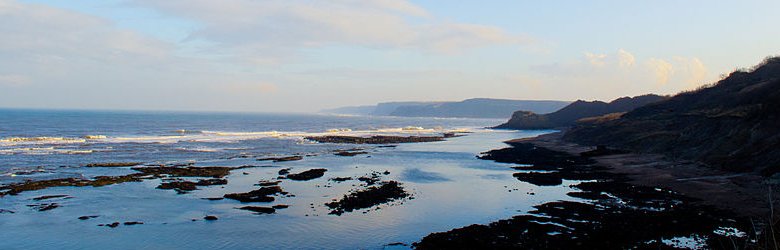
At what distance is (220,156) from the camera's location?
61.4 metres

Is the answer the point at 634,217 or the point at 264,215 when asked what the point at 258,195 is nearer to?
the point at 264,215

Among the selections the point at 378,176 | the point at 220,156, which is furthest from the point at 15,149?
the point at 378,176

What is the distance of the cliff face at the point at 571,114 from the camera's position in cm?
13225

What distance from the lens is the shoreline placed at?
1034 inches

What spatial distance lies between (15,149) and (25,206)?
44.1m

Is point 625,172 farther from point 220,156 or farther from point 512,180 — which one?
point 220,156

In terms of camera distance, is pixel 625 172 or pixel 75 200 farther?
pixel 625 172

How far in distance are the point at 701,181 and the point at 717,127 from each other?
62.8ft

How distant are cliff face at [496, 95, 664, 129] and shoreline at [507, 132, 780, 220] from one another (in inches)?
3379

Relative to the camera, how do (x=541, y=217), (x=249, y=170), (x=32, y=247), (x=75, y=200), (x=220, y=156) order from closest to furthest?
(x=32, y=247), (x=541, y=217), (x=75, y=200), (x=249, y=170), (x=220, y=156)

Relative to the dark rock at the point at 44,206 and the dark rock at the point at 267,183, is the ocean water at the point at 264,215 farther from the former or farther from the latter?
the dark rock at the point at 267,183

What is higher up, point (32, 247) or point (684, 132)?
point (684, 132)

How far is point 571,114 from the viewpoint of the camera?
142 metres

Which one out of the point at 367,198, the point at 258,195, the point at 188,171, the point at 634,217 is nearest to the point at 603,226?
the point at 634,217
